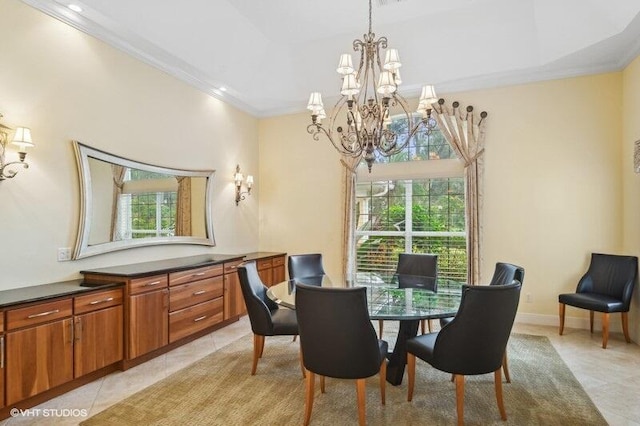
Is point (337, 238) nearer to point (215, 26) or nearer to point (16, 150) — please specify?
point (215, 26)

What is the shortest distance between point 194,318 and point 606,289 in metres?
4.68

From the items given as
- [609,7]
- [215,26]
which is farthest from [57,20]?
[609,7]

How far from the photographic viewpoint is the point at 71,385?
2.87m

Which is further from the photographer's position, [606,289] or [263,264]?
[263,264]

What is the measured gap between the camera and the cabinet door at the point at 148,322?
3242 mm

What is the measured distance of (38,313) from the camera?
8.38 ft

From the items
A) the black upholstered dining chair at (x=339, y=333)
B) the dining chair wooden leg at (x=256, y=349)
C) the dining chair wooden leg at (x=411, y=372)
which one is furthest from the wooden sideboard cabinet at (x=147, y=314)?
the dining chair wooden leg at (x=411, y=372)

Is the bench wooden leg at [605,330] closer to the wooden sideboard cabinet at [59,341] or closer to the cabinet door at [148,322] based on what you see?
the cabinet door at [148,322]

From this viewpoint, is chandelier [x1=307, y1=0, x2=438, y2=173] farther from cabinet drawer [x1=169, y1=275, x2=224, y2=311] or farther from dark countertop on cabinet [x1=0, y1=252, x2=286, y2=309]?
cabinet drawer [x1=169, y1=275, x2=224, y2=311]

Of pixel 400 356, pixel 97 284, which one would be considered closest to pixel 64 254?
pixel 97 284

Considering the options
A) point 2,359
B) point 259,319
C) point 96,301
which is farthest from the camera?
point 259,319

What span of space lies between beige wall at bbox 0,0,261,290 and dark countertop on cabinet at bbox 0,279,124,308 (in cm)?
12

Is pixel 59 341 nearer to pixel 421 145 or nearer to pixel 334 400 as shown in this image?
pixel 334 400

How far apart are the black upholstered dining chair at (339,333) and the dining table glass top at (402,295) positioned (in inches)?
9.6
